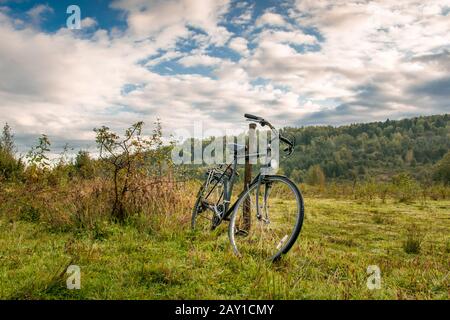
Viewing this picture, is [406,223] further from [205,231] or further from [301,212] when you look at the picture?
[301,212]

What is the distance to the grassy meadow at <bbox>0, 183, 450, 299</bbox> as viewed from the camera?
348 centimetres

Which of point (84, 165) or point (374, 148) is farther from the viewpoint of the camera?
point (374, 148)

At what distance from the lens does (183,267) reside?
422 centimetres

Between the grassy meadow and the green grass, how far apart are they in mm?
11

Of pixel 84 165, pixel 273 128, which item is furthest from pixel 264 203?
pixel 84 165

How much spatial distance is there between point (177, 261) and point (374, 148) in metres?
93.6

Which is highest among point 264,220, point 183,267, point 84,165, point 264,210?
point 84,165

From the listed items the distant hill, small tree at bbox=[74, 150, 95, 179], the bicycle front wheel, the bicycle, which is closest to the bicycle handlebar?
the bicycle

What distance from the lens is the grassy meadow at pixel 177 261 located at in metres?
3.48

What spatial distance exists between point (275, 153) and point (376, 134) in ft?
337

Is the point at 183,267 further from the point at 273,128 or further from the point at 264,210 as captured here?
the point at 273,128

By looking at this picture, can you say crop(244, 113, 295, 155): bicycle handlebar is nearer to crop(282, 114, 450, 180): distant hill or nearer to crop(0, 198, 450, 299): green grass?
crop(0, 198, 450, 299): green grass
